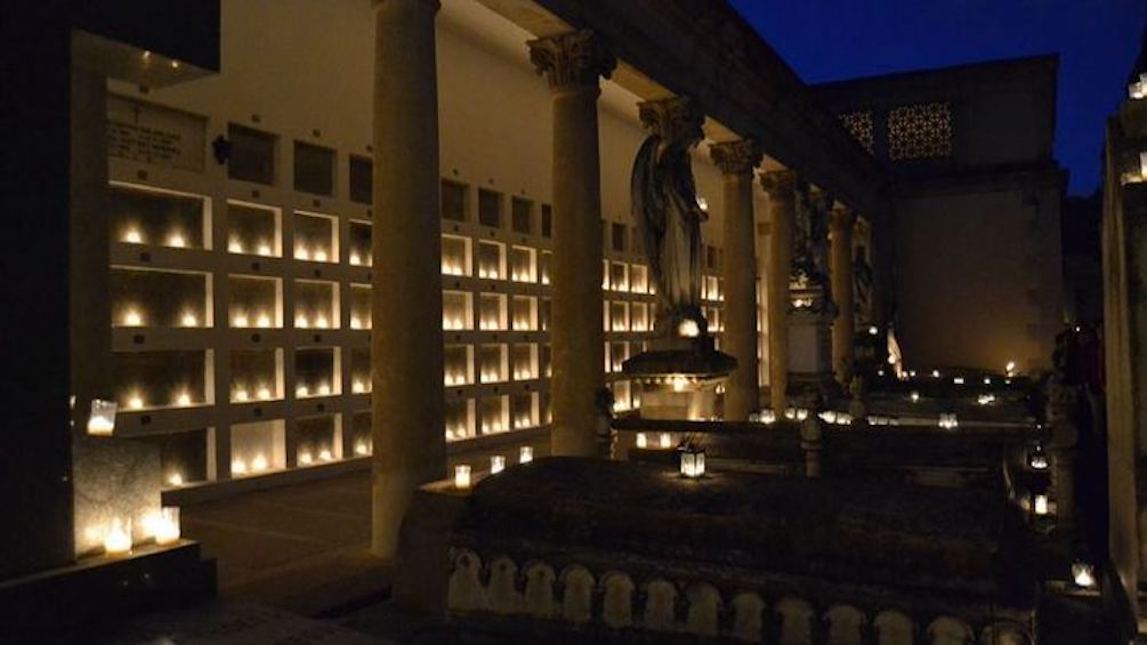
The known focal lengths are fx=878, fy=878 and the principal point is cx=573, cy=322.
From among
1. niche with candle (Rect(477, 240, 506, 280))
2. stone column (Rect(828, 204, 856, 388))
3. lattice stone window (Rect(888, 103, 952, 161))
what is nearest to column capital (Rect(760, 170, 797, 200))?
stone column (Rect(828, 204, 856, 388))

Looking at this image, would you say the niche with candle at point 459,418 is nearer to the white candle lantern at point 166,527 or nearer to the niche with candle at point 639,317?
the niche with candle at point 639,317

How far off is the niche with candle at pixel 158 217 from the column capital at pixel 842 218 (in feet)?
68.9

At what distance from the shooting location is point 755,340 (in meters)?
19.9

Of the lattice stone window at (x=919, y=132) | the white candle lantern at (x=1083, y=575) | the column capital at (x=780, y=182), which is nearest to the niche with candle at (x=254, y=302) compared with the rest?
the white candle lantern at (x=1083, y=575)

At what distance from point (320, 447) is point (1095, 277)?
40.2m

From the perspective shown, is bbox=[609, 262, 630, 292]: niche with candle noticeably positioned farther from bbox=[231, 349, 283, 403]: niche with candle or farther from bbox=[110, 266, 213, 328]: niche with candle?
bbox=[110, 266, 213, 328]: niche with candle

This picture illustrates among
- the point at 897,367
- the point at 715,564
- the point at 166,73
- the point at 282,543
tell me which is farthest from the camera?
the point at 897,367

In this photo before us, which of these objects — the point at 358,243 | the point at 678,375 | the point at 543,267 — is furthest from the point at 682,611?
the point at 543,267

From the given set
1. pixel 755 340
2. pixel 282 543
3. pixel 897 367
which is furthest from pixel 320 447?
pixel 897 367

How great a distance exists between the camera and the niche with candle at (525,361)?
20.8 m

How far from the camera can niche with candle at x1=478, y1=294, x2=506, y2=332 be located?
19562mm

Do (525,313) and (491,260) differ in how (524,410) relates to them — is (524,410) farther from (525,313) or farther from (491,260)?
(491,260)

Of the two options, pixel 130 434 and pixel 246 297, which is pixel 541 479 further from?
pixel 246 297

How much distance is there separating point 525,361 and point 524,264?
2352mm
